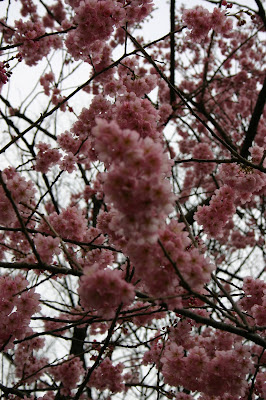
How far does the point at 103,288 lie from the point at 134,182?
60cm

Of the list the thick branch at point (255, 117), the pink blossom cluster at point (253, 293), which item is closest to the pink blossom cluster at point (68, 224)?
the pink blossom cluster at point (253, 293)

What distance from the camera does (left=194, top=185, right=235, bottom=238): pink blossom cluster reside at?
3213mm

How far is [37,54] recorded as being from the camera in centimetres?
508

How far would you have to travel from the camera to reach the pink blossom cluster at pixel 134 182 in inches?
59.8

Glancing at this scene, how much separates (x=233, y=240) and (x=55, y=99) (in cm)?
650

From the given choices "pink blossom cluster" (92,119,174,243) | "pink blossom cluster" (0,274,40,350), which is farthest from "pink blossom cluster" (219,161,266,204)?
"pink blossom cluster" (0,274,40,350)

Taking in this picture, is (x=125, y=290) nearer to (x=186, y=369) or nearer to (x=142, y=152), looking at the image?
(x=142, y=152)

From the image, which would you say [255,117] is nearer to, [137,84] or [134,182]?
[137,84]

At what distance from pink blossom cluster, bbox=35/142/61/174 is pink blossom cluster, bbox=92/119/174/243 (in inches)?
117

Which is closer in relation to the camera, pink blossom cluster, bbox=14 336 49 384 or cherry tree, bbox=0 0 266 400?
cherry tree, bbox=0 0 266 400

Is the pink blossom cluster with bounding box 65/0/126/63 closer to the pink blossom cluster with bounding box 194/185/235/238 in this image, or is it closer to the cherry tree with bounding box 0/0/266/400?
the cherry tree with bounding box 0/0/266/400

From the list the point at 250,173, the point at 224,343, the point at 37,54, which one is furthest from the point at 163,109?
the point at 224,343

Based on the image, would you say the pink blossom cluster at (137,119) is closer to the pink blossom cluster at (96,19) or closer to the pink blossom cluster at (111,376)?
the pink blossom cluster at (96,19)

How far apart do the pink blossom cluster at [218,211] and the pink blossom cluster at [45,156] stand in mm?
2190
